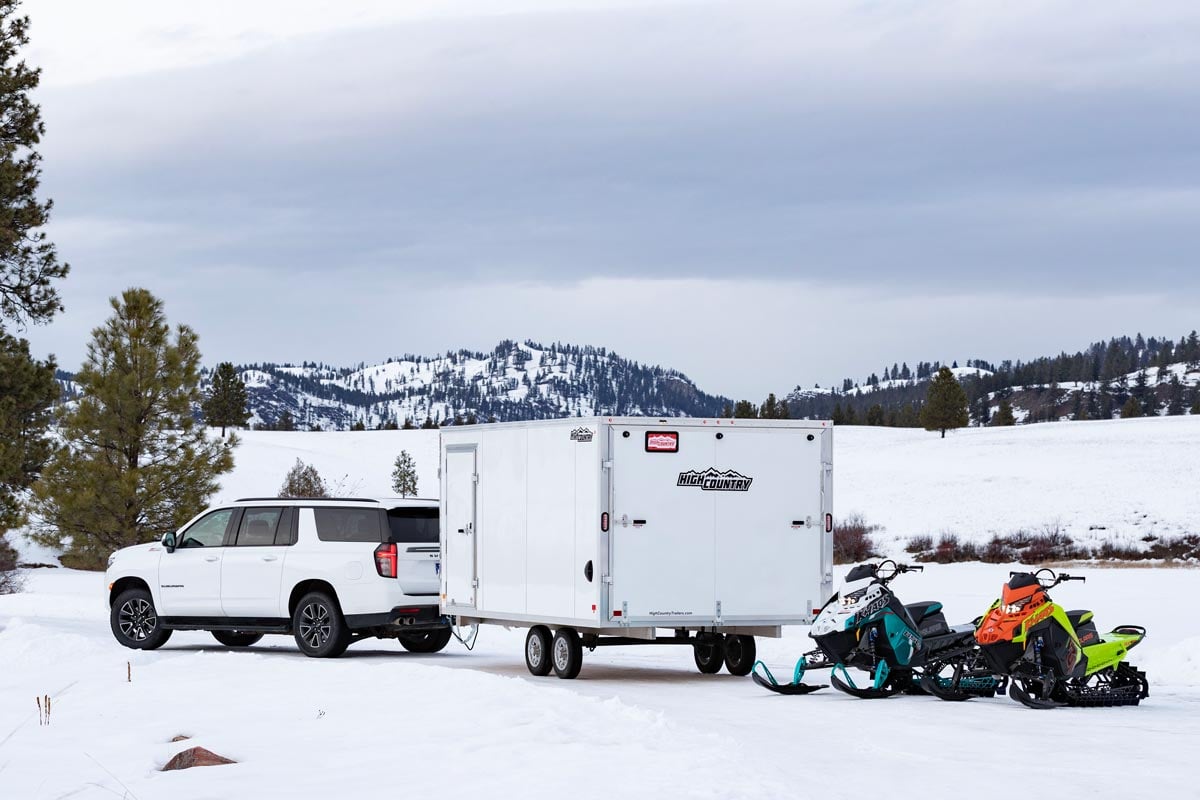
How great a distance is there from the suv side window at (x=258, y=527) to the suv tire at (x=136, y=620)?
169 centimetres

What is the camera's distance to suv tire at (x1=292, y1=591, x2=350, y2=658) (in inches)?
717

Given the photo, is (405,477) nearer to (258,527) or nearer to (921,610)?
(258,527)

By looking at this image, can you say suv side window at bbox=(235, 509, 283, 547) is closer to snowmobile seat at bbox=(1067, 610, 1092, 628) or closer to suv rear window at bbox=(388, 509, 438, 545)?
suv rear window at bbox=(388, 509, 438, 545)


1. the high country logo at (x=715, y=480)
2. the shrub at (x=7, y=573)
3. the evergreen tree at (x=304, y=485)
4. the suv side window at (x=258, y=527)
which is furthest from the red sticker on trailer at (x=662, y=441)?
the evergreen tree at (x=304, y=485)

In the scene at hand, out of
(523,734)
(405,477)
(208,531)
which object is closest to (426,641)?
(208,531)

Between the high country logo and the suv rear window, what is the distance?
4281 mm

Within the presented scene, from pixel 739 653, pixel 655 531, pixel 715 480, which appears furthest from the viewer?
pixel 739 653

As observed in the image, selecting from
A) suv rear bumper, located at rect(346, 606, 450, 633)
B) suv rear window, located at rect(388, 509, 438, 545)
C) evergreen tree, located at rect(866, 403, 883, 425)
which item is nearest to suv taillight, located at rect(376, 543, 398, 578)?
suv rear window, located at rect(388, 509, 438, 545)

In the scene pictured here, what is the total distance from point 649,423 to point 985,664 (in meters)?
4.22

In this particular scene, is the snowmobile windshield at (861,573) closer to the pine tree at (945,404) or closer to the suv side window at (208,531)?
the suv side window at (208,531)

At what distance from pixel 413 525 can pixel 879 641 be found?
260 inches

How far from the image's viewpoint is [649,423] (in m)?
15.7

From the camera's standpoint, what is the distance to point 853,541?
2286 inches

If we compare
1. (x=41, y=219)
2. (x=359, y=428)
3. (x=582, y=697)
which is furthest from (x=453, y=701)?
(x=359, y=428)
